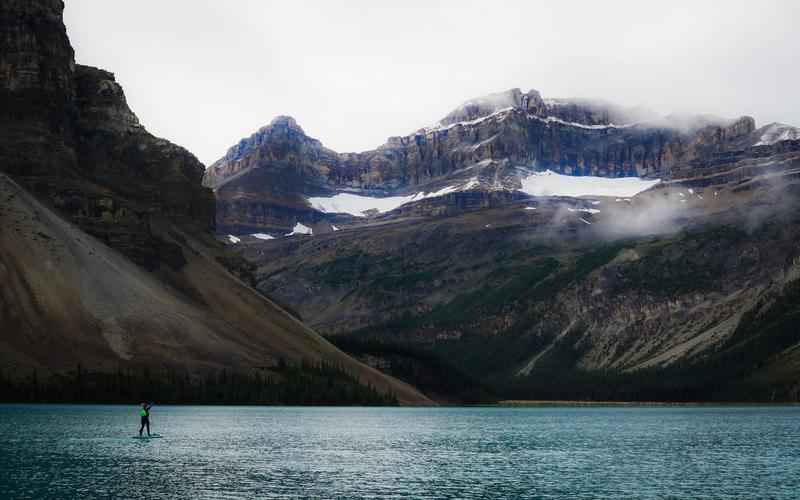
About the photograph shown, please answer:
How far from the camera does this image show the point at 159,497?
70312mm

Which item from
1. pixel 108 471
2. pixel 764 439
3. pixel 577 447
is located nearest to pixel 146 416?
pixel 108 471

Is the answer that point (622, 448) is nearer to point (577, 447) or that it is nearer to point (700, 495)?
point (577, 447)

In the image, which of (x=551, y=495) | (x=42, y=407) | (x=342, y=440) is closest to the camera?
(x=551, y=495)

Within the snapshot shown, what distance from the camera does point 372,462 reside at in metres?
100

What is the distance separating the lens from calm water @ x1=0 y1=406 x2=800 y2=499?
77375 mm

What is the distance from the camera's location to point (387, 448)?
11962 centimetres

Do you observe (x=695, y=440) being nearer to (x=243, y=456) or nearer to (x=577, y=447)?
(x=577, y=447)

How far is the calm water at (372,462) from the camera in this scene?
3046 inches

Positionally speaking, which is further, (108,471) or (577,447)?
(577,447)

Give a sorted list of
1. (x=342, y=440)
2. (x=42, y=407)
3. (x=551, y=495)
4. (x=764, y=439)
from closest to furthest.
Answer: (x=551, y=495) → (x=342, y=440) → (x=764, y=439) → (x=42, y=407)

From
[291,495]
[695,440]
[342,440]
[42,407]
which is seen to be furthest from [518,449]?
[42,407]

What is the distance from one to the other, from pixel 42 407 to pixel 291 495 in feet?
424

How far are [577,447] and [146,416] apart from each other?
172ft

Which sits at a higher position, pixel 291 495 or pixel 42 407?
pixel 42 407
